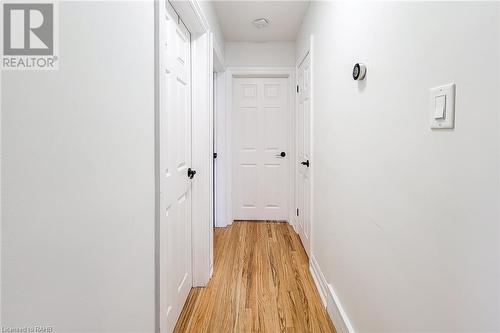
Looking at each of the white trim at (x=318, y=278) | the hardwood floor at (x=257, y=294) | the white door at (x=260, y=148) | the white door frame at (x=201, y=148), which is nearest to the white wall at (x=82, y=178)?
the hardwood floor at (x=257, y=294)

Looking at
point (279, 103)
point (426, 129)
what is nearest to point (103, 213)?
point (426, 129)

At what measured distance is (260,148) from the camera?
440cm

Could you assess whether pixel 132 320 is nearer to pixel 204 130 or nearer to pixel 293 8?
pixel 204 130

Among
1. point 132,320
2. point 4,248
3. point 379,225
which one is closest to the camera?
point 4,248

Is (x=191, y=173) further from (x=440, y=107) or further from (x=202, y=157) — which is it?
(x=440, y=107)

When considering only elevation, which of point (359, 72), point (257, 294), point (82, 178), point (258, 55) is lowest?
point (257, 294)

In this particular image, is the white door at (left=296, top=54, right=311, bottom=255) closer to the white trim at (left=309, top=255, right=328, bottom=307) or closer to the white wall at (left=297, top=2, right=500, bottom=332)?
the white trim at (left=309, top=255, right=328, bottom=307)

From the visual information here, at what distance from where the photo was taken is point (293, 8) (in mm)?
3186

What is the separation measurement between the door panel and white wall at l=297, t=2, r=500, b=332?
1169 millimetres

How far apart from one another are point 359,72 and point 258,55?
2848 mm

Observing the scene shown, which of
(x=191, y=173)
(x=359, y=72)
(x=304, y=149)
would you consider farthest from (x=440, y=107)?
(x=304, y=149)

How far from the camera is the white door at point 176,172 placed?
5.68 ft

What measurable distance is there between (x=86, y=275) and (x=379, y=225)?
1.10 meters

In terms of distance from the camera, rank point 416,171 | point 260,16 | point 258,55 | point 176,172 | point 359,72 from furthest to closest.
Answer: point 258,55
point 260,16
point 176,172
point 359,72
point 416,171
